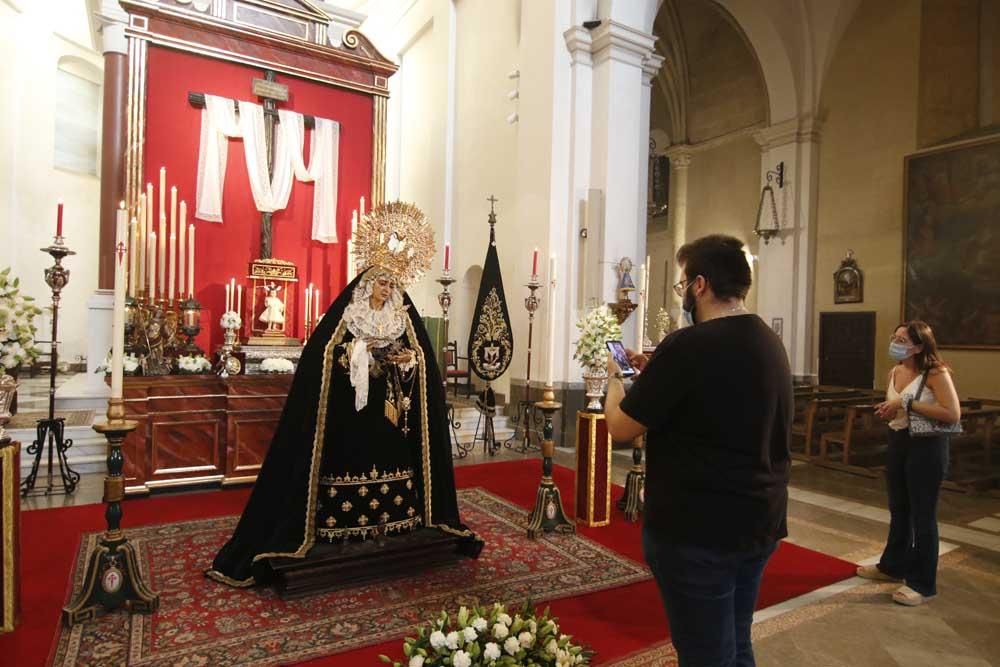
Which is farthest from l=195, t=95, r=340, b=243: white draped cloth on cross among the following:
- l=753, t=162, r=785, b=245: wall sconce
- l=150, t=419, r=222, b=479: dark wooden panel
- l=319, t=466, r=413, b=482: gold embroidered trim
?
l=753, t=162, r=785, b=245: wall sconce

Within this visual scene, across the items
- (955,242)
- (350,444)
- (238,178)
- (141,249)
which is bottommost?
(350,444)

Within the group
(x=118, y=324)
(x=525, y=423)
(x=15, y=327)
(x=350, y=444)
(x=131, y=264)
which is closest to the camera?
(x=118, y=324)

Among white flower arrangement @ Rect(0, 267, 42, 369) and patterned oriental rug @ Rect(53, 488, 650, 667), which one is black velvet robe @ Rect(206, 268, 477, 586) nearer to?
patterned oriental rug @ Rect(53, 488, 650, 667)

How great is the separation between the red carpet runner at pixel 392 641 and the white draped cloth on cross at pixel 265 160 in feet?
14.5

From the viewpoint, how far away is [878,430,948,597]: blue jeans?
146 inches

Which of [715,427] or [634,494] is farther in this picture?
[634,494]

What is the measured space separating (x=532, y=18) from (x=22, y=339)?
7.77m

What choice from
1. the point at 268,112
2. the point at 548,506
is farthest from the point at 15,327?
the point at 268,112

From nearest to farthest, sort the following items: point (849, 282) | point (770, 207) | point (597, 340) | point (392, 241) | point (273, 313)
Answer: point (392, 241) → point (597, 340) → point (273, 313) → point (849, 282) → point (770, 207)

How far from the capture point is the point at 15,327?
4387 mm

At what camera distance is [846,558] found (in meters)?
4.53

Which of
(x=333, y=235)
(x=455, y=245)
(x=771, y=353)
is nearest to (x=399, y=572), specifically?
(x=771, y=353)

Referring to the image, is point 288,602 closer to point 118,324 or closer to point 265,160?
point 118,324

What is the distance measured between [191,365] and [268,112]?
14.2 ft
